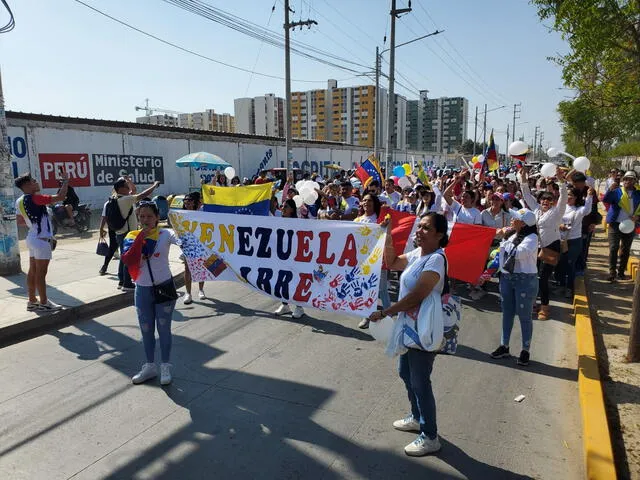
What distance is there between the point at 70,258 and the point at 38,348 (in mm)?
5467

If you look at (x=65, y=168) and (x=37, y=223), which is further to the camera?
(x=65, y=168)

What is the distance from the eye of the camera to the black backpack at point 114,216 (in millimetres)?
7984

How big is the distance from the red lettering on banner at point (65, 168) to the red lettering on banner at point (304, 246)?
16.0 m

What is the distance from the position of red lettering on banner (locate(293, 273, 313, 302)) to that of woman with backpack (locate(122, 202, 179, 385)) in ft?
4.34

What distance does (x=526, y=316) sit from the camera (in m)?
5.13

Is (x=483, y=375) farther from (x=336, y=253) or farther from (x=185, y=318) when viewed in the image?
(x=185, y=318)

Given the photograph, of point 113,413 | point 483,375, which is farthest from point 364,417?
point 113,413

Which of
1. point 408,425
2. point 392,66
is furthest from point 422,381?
point 392,66

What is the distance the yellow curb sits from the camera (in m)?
3.29

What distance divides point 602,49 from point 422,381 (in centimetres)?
515

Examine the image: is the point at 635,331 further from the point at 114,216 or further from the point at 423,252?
the point at 114,216

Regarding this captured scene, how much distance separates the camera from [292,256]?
17.7ft

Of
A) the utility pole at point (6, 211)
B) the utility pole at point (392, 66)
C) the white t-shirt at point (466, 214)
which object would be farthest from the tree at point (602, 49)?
the utility pole at point (392, 66)

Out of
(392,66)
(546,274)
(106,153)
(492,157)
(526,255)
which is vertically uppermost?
(392,66)
